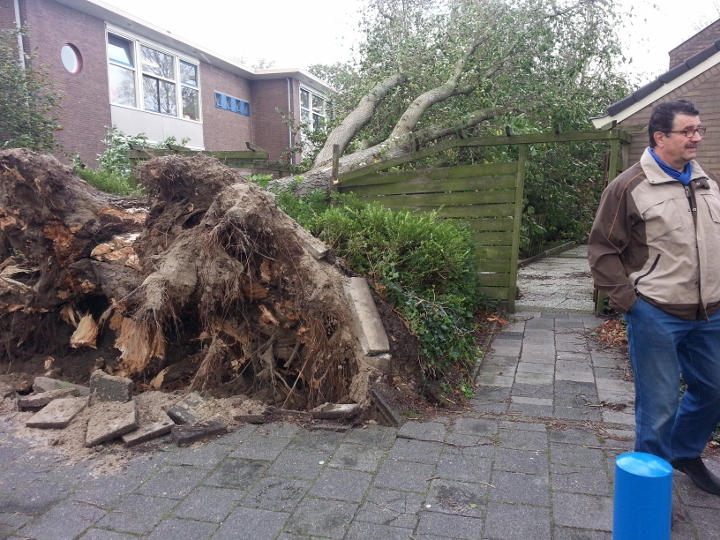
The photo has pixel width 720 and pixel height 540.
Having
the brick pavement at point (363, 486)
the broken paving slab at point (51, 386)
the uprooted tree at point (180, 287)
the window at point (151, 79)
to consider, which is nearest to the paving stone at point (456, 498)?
the brick pavement at point (363, 486)

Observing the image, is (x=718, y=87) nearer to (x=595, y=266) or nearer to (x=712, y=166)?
(x=712, y=166)

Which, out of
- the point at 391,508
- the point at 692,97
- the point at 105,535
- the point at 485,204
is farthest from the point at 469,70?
the point at 105,535

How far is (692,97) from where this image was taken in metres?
7.91

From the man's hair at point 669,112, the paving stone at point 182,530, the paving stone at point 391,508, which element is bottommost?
the paving stone at point 391,508

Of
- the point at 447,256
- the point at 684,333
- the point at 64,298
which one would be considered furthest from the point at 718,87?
the point at 64,298

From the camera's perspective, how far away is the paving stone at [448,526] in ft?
8.61

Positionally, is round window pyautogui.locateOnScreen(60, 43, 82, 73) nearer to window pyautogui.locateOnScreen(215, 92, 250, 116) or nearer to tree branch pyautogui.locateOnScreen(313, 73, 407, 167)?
window pyautogui.locateOnScreen(215, 92, 250, 116)

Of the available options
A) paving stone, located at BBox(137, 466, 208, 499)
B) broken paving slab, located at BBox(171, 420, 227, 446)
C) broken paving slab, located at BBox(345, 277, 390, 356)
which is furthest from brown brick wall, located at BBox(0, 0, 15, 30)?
paving stone, located at BBox(137, 466, 208, 499)

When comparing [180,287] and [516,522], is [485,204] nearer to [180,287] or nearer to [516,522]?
[180,287]

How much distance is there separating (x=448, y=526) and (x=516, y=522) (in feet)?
1.10

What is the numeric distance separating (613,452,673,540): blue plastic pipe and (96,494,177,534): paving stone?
210cm

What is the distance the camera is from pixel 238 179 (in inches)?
183

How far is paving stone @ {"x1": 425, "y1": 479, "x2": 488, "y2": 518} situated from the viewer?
2.83 m

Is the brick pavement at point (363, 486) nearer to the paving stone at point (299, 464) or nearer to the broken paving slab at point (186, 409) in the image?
Answer: the paving stone at point (299, 464)
